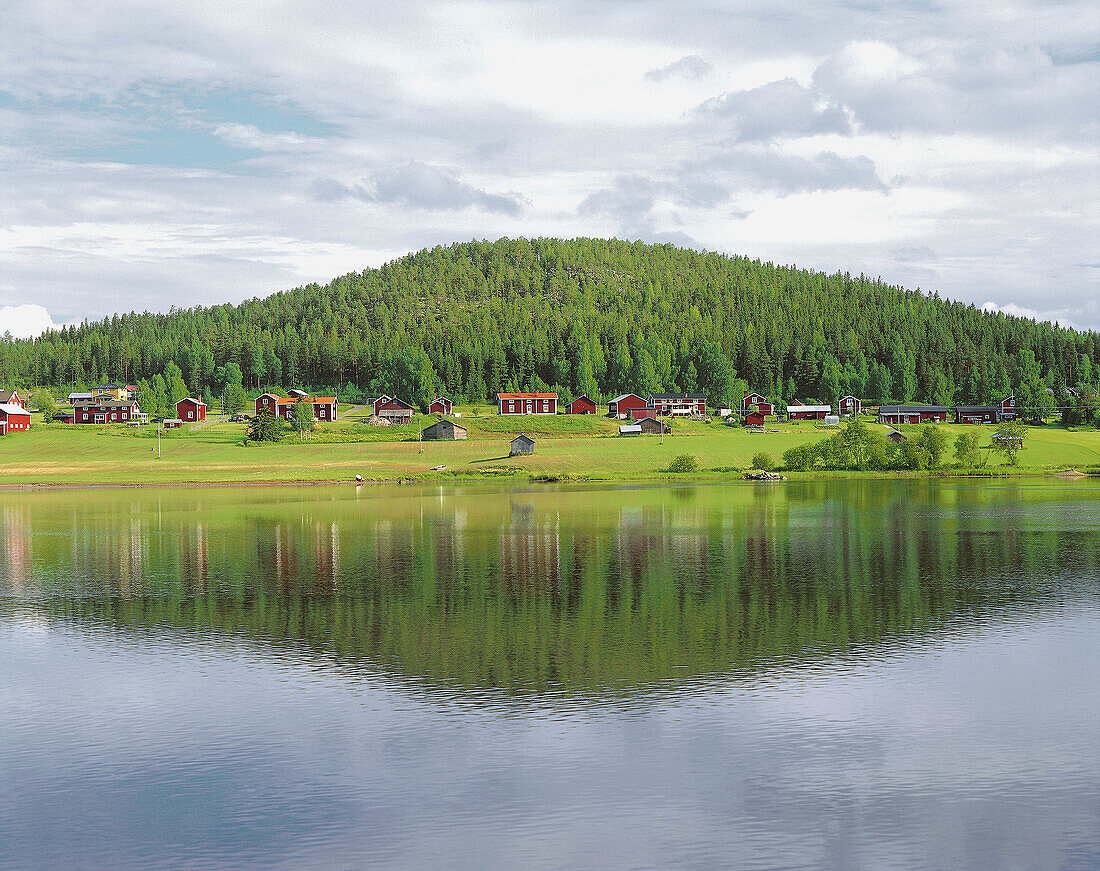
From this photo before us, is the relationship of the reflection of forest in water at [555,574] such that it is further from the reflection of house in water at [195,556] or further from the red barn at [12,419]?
the red barn at [12,419]

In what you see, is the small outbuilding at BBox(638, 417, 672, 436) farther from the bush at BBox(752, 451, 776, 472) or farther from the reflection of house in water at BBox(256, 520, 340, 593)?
the reflection of house in water at BBox(256, 520, 340, 593)

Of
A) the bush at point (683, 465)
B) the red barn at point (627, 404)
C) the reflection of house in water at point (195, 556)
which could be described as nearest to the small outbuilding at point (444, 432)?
the bush at point (683, 465)

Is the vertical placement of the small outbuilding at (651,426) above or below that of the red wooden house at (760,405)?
below

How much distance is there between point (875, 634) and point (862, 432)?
298 feet

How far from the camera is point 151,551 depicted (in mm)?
52469

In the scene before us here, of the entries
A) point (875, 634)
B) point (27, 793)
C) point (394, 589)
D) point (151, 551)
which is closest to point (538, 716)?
point (27, 793)

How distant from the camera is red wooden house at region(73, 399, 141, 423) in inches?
6757

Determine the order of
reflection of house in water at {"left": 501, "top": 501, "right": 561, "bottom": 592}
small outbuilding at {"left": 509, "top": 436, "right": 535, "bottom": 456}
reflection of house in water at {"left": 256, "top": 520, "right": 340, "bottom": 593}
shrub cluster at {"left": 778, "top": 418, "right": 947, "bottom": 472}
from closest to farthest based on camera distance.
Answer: reflection of house in water at {"left": 501, "top": 501, "right": 561, "bottom": 592}
reflection of house in water at {"left": 256, "top": 520, "right": 340, "bottom": 593}
shrub cluster at {"left": 778, "top": 418, "right": 947, "bottom": 472}
small outbuilding at {"left": 509, "top": 436, "right": 535, "bottom": 456}

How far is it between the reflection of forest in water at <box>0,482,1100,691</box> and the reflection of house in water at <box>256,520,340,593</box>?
23 centimetres

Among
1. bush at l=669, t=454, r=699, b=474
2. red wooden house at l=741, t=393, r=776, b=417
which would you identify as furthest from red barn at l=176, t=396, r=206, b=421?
red wooden house at l=741, t=393, r=776, b=417

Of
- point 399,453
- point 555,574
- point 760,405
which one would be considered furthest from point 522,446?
point 555,574

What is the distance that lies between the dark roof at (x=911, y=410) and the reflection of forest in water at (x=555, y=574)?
309 feet

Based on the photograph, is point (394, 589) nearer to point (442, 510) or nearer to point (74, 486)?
point (442, 510)

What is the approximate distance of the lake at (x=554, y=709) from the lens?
16328 millimetres
